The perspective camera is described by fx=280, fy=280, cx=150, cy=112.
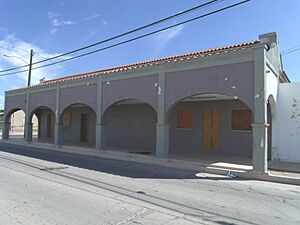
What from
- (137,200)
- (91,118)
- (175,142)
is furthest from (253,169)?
(91,118)

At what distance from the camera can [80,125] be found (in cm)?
2356

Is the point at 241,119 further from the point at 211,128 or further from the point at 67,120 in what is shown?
the point at 67,120

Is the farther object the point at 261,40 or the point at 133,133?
the point at 133,133

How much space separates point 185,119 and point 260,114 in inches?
286

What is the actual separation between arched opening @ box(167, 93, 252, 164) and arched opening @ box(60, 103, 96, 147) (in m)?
7.78

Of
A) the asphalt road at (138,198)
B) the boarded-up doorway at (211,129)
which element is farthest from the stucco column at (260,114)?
the boarded-up doorway at (211,129)

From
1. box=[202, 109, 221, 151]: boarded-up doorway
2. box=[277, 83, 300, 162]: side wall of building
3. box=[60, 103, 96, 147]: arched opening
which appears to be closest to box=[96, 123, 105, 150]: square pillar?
box=[202, 109, 221, 151]: boarded-up doorway

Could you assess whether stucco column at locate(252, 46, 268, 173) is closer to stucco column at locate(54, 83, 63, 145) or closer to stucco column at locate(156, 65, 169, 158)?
stucco column at locate(156, 65, 169, 158)

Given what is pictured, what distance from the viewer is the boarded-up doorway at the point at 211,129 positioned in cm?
1552

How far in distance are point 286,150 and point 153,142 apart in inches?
314

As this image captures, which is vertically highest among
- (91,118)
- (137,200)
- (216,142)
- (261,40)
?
(261,40)

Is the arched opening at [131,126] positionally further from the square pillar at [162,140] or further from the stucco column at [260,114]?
the stucco column at [260,114]

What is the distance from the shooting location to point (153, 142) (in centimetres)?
1819

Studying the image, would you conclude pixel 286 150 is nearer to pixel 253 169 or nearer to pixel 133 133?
pixel 253 169
